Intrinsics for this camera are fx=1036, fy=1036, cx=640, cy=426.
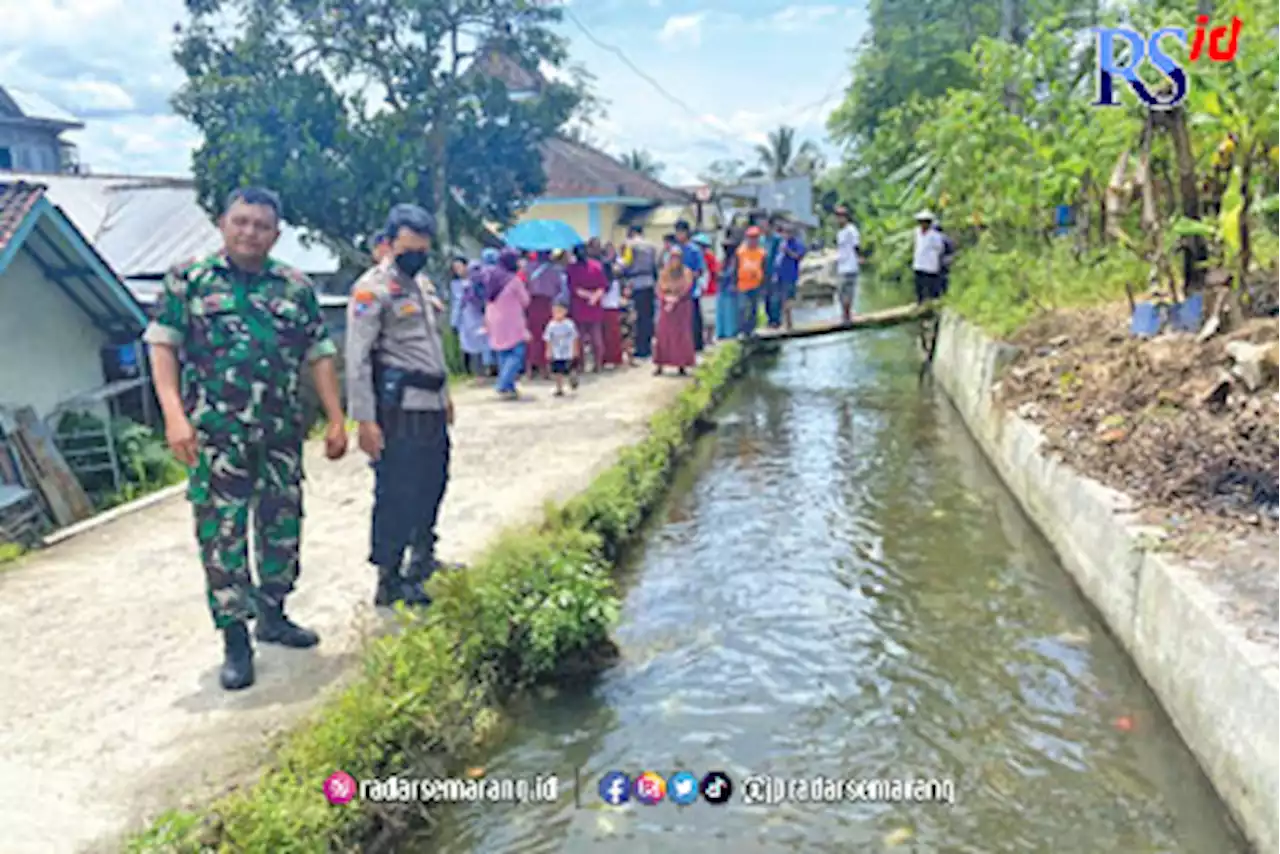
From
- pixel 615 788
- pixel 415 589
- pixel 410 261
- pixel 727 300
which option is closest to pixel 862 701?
pixel 615 788

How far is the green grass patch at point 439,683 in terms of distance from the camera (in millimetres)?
3213

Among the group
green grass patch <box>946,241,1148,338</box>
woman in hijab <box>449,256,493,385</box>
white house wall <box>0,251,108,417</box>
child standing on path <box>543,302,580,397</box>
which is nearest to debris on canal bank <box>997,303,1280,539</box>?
green grass patch <box>946,241,1148,338</box>

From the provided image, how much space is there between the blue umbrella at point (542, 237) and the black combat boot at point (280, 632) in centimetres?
794

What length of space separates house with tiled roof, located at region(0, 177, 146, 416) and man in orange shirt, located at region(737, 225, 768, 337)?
7.73 m

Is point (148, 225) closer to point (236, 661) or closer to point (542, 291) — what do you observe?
point (542, 291)

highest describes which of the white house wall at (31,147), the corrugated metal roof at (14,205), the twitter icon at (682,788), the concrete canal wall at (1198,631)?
the white house wall at (31,147)

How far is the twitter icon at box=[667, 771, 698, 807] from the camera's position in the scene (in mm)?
4199

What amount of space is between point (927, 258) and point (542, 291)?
559 centimetres

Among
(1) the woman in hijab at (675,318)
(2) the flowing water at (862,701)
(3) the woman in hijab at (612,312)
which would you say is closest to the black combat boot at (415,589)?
(2) the flowing water at (862,701)

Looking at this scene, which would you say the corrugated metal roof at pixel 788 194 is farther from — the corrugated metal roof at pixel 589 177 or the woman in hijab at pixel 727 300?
the woman in hijab at pixel 727 300

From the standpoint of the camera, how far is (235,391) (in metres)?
4.13

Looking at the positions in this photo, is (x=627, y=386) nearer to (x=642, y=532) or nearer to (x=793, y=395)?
(x=793, y=395)

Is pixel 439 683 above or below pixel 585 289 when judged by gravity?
below

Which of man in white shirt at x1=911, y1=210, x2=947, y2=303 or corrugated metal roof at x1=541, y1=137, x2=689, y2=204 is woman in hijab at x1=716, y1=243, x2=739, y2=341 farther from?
corrugated metal roof at x1=541, y1=137, x2=689, y2=204
